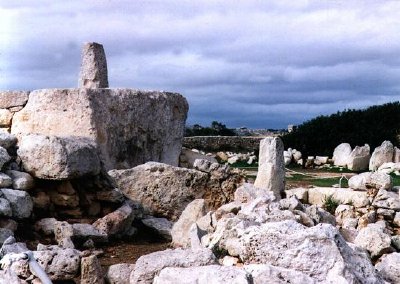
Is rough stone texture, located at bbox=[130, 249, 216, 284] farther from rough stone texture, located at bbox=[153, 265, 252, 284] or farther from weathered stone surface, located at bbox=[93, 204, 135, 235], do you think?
weathered stone surface, located at bbox=[93, 204, 135, 235]

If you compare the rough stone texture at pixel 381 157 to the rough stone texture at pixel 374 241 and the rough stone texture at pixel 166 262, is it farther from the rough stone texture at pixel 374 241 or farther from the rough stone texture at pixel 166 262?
the rough stone texture at pixel 166 262

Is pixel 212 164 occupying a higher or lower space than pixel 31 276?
higher

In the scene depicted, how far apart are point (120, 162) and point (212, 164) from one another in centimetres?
177

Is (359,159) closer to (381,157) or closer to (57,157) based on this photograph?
(381,157)

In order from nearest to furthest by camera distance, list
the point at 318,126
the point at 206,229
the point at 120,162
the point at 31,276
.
Result: the point at 31,276 < the point at 206,229 < the point at 120,162 < the point at 318,126

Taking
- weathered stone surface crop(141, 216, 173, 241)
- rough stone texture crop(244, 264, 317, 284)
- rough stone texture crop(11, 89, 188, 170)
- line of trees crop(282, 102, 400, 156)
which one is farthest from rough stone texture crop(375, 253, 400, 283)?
line of trees crop(282, 102, 400, 156)

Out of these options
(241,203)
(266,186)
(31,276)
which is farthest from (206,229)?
(266,186)

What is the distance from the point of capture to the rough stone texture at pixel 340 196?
1330 centimetres

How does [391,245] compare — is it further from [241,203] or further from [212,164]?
[212,164]

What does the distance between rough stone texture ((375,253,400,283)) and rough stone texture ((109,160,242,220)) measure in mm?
4291

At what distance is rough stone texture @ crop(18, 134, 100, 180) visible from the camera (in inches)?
366

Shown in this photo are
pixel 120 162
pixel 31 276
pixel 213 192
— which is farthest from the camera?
pixel 120 162

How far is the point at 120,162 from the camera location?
40.3ft

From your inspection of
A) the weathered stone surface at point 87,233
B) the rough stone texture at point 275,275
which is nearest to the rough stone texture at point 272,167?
the weathered stone surface at point 87,233
